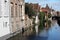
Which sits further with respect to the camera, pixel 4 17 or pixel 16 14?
pixel 16 14

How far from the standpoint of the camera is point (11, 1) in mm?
23062

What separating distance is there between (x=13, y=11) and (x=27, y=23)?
9.45 m

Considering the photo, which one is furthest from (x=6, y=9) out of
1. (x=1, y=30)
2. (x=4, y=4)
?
(x=1, y=30)

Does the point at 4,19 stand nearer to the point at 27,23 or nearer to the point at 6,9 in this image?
the point at 6,9

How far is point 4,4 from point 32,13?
56.8ft

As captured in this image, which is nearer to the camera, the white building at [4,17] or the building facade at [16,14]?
the white building at [4,17]

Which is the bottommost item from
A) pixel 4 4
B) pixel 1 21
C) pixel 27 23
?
pixel 27 23

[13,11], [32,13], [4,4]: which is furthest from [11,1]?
[32,13]

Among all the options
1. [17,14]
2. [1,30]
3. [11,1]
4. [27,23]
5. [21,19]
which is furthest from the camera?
[27,23]

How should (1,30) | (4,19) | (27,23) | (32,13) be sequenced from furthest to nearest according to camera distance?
(32,13)
(27,23)
(4,19)
(1,30)

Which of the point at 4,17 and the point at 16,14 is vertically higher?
the point at 4,17

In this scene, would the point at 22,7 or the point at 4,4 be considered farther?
the point at 22,7

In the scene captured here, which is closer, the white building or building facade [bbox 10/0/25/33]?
the white building

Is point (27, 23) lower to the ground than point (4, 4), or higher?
lower
